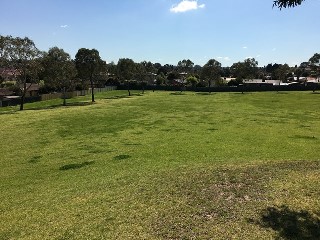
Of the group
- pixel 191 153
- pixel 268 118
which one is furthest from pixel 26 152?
pixel 268 118

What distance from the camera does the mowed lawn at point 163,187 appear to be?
11.5 m

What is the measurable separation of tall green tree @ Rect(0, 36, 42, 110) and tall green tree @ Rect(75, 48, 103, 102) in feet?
36.9

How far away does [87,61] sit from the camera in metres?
75.9

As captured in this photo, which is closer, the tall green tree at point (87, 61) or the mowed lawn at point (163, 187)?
the mowed lawn at point (163, 187)

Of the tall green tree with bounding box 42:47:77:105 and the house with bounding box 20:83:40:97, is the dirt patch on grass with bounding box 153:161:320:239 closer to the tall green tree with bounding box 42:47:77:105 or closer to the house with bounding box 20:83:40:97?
the tall green tree with bounding box 42:47:77:105

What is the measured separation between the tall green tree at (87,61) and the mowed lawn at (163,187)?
154ft

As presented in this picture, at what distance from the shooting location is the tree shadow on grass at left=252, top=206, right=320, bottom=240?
1063cm

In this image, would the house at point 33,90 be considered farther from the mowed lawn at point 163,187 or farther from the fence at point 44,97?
the mowed lawn at point 163,187

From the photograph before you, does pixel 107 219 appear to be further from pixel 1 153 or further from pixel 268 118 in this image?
pixel 268 118

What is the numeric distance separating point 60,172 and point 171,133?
47.2ft

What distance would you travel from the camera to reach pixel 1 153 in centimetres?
2583

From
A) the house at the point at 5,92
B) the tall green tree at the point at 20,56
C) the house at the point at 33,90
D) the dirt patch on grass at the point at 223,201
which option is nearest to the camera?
the dirt patch on grass at the point at 223,201

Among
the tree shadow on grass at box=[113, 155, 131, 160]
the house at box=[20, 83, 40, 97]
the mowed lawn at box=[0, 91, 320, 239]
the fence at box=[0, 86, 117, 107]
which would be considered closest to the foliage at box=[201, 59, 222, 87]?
the fence at box=[0, 86, 117, 107]

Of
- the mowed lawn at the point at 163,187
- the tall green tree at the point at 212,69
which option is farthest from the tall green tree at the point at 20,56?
the tall green tree at the point at 212,69
